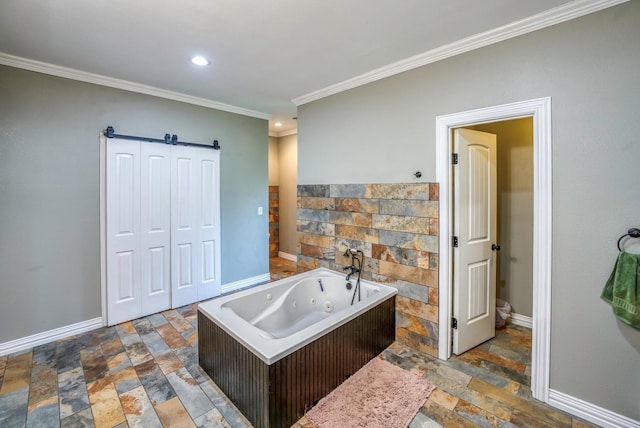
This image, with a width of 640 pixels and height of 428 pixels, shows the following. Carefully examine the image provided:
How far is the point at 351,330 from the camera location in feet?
7.43

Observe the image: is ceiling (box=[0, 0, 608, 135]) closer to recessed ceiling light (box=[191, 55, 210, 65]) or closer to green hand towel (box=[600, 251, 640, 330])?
recessed ceiling light (box=[191, 55, 210, 65])

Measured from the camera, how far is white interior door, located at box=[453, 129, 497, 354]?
2537 mm

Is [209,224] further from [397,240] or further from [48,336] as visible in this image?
[397,240]

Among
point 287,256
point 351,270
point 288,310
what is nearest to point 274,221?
point 287,256

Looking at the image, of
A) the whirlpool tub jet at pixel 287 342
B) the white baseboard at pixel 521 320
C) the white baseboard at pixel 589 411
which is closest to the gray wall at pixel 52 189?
the whirlpool tub jet at pixel 287 342

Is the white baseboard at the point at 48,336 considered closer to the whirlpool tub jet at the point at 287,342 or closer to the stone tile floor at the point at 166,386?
the stone tile floor at the point at 166,386

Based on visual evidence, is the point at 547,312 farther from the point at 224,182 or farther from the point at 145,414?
the point at 224,182

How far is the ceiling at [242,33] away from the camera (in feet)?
6.05

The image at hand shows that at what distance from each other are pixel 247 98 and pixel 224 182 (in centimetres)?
118

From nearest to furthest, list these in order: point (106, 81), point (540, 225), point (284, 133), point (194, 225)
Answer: point (540, 225)
point (106, 81)
point (194, 225)
point (284, 133)

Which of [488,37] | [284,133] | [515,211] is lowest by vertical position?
[515,211]

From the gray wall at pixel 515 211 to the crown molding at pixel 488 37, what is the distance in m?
1.03

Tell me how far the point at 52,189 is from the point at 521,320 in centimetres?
497

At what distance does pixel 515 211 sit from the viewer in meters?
3.18
